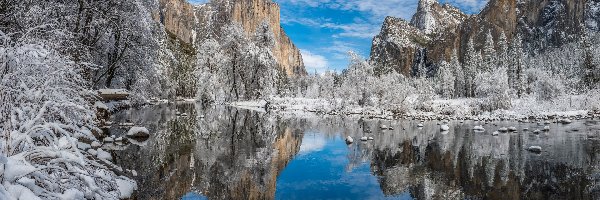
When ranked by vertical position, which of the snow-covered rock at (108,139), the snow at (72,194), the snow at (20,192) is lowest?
the snow-covered rock at (108,139)

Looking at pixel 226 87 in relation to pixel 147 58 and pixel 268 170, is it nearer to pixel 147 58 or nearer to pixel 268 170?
pixel 147 58

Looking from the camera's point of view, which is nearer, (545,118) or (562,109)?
(545,118)

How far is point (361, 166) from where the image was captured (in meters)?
16.9

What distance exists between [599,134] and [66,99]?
29.9 metres

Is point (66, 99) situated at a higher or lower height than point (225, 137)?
higher

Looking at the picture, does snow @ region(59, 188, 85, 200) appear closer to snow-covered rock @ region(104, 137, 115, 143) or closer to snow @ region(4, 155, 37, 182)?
snow @ region(4, 155, 37, 182)

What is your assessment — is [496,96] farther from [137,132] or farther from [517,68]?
[517,68]

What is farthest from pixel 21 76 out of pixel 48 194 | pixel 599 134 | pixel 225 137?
pixel 599 134

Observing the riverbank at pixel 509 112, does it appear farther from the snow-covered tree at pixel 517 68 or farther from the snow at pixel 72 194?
the snow at pixel 72 194

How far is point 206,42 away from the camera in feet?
247

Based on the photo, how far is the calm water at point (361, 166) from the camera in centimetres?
1242

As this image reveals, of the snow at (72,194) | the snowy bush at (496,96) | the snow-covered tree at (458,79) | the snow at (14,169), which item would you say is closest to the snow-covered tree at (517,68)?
the snow-covered tree at (458,79)

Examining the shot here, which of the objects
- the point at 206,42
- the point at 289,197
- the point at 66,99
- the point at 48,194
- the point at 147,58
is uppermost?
the point at 206,42

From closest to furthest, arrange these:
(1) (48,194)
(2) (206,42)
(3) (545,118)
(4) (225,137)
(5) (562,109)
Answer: (1) (48,194) → (4) (225,137) → (3) (545,118) → (5) (562,109) → (2) (206,42)
